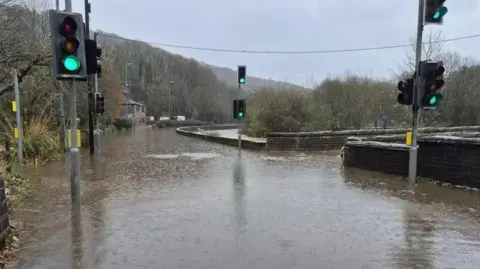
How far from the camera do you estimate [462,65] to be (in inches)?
1558

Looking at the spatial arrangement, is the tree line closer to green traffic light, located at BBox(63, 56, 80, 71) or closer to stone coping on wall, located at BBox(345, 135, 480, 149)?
stone coping on wall, located at BBox(345, 135, 480, 149)

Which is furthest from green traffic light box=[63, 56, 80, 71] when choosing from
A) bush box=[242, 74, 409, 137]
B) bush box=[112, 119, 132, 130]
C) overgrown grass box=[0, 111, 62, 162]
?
bush box=[112, 119, 132, 130]

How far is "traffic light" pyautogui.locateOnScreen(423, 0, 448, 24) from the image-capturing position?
1007 cm

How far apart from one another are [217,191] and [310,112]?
16.0 meters

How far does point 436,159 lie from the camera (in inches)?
441

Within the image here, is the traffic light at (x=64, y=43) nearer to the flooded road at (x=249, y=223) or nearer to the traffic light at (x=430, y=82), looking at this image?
the flooded road at (x=249, y=223)

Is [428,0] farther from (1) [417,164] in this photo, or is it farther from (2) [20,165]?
(2) [20,165]

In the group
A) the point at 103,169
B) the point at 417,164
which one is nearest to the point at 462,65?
the point at 417,164

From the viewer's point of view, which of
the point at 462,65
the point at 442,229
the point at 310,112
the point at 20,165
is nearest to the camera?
the point at 442,229

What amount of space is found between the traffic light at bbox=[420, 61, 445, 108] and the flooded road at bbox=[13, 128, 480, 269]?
7.24 feet

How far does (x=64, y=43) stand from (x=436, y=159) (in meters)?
9.61

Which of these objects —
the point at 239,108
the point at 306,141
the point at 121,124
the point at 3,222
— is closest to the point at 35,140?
the point at 239,108

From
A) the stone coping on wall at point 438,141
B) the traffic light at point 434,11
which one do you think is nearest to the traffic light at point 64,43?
the traffic light at point 434,11

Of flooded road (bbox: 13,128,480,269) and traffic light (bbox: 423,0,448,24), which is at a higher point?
traffic light (bbox: 423,0,448,24)
